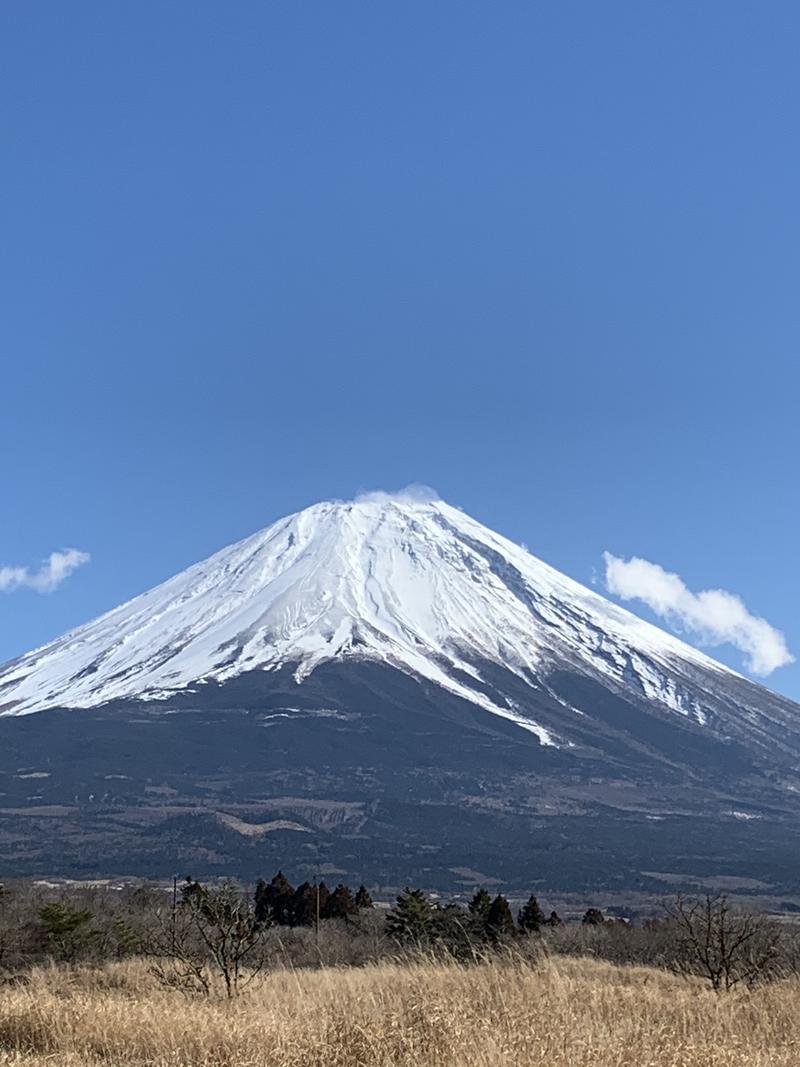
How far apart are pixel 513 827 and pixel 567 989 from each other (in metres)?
168

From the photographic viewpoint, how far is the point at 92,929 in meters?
31.0

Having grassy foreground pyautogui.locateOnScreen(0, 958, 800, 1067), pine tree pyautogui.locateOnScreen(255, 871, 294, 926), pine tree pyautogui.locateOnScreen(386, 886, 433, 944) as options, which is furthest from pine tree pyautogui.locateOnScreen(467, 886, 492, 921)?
grassy foreground pyautogui.locateOnScreen(0, 958, 800, 1067)

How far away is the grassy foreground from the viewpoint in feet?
18.0

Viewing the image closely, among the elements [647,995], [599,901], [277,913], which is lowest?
[599,901]

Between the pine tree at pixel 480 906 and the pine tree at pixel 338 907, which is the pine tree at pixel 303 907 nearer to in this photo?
the pine tree at pixel 338 907

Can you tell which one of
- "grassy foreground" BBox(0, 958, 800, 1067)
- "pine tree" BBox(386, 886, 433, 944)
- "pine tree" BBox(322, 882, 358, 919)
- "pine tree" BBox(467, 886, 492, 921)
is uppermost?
"grassy foreground" BBox(0, 958, 800, 1067)

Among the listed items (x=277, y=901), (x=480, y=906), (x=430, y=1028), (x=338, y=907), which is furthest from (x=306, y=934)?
(x=430, y=1028)

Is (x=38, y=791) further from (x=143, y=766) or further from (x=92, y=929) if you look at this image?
(x=92, y=929)

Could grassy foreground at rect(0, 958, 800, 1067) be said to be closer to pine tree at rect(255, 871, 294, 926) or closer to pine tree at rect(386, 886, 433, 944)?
pine tree at rect(386, 886, 433, 944)

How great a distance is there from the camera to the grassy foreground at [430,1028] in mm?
5484

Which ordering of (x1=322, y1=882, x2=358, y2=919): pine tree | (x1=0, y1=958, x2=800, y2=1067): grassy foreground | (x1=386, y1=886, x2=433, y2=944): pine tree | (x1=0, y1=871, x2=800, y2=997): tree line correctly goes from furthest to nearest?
(x1=322, y1=882, x2=358, y2=919): pine tree
(x1=386, y1=886, x2=433, y2=944): pine tree
(x1=0, y1=871, x2=800, y2=997): tree line
(x1=0, y1=958, x2=800, y2=1067): grassy foreground

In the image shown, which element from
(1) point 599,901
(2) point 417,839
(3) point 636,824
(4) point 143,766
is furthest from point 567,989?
(4) point 143,766

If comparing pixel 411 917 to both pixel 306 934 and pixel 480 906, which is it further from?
pixel 480 906

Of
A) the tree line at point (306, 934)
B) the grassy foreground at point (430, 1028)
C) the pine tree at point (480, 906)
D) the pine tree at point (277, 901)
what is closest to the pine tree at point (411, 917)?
the tree line at point (306, 934)
